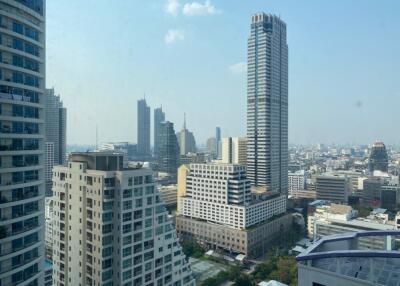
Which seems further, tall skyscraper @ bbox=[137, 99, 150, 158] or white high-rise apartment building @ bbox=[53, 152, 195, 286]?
tall skyscraper @ bbox=[137, 99, 150, 158]

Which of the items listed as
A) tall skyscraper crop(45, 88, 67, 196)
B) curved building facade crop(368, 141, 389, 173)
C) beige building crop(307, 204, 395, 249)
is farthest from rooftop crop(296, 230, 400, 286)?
curved building facade crop(368, 141, 389, 173)

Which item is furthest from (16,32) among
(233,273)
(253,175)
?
(253,175)

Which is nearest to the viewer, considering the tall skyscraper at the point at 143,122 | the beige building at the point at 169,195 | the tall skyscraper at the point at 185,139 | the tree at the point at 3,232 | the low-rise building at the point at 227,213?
the tree at the point at 3,232

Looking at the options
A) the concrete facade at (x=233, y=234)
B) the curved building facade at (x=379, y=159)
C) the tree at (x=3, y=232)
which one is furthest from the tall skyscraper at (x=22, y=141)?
the curved building facade at (x=379, y=159)

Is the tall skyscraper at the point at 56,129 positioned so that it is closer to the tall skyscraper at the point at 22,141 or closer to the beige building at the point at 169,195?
the beige building at the point at 169,195

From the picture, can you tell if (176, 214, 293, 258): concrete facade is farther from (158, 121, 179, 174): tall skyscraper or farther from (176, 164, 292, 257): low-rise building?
(158, 121, 179, 174): tall skyscraper

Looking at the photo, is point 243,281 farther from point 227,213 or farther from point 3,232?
point 3,232
